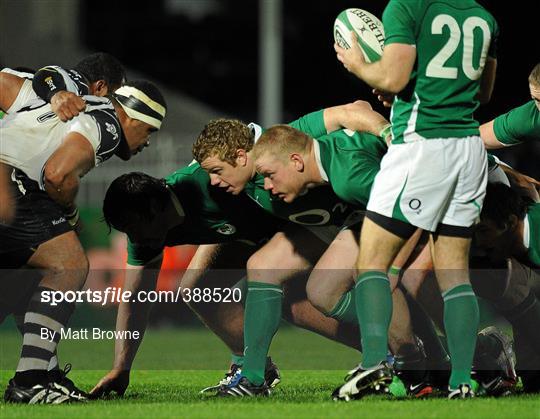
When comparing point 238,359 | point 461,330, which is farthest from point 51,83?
point 461,330

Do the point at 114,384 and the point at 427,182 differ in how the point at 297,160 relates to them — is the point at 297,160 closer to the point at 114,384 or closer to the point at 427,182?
the point at 427,182

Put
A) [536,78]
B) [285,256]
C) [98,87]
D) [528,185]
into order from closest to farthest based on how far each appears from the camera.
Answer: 1. [285,256]
2. [536,78]
3. [528,185]
4. [98,87]

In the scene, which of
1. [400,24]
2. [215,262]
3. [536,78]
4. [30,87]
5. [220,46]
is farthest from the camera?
[220,46]

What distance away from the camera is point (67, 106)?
645cm

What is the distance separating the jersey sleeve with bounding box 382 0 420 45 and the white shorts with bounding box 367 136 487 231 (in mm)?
484

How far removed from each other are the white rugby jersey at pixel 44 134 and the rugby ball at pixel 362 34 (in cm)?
120

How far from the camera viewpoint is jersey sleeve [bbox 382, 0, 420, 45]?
5.95m

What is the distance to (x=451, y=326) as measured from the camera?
6043 millimetres

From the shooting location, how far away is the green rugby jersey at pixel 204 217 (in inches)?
275

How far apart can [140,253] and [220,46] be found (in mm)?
16985

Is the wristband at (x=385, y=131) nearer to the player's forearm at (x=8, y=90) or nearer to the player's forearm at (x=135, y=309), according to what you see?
the player's forearm at (x=135, y=309)

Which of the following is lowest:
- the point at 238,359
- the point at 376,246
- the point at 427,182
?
the point at 238,359

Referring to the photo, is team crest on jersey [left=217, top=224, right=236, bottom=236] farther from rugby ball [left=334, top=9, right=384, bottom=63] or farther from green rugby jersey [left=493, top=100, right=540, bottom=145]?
green rugby jersey [left=493, top=100, right=540, bottom=145]

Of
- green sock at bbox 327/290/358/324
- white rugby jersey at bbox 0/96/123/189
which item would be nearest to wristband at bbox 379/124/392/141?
green sock at bbox 327/290/358/324
